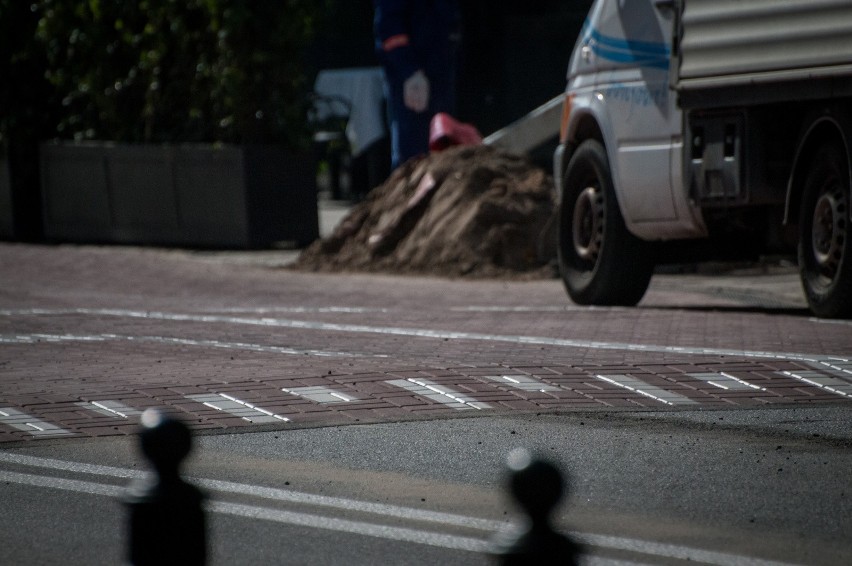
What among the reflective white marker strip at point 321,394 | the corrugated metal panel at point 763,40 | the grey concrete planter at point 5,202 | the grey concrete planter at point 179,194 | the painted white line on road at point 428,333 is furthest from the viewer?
the grey concrete planter at point 5,202

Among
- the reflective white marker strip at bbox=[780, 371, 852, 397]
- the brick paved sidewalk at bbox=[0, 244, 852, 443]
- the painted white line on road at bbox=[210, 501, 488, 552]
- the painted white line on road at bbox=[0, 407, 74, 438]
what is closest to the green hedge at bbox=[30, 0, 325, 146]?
the brick paved sidewalk at bbox=[0, 244, 852, 443]

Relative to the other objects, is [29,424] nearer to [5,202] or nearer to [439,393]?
[439,393]

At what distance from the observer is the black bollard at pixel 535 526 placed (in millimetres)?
2453

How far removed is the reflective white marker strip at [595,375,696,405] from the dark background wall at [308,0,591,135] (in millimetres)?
18001

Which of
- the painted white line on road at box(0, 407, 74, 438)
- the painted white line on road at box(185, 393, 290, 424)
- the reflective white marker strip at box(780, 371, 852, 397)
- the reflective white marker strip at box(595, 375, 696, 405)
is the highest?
the painted white line on road at box(0, 407, 74, 438)

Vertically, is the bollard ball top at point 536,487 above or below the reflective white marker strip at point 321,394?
above

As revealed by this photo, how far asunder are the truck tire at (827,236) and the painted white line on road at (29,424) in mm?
5276

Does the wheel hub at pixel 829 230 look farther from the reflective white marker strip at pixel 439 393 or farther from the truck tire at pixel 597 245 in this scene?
the reflective white marker strip at pixel 439 393

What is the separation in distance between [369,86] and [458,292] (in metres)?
12.5

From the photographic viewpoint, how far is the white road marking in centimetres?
479

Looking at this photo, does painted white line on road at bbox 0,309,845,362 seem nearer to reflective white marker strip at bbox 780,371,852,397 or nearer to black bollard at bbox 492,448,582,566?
reflective white marker strip at bbox 780,371,852,397

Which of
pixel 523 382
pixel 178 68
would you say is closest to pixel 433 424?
pixel 523 382

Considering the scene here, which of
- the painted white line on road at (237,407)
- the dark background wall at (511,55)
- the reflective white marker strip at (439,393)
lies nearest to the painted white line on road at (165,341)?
the reflective white marker strip at (439,393)

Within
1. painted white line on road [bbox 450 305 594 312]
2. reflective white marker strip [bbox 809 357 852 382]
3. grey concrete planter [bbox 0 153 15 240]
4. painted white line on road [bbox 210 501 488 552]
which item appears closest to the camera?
painted white line on road [bbox 210 501 488 552]
